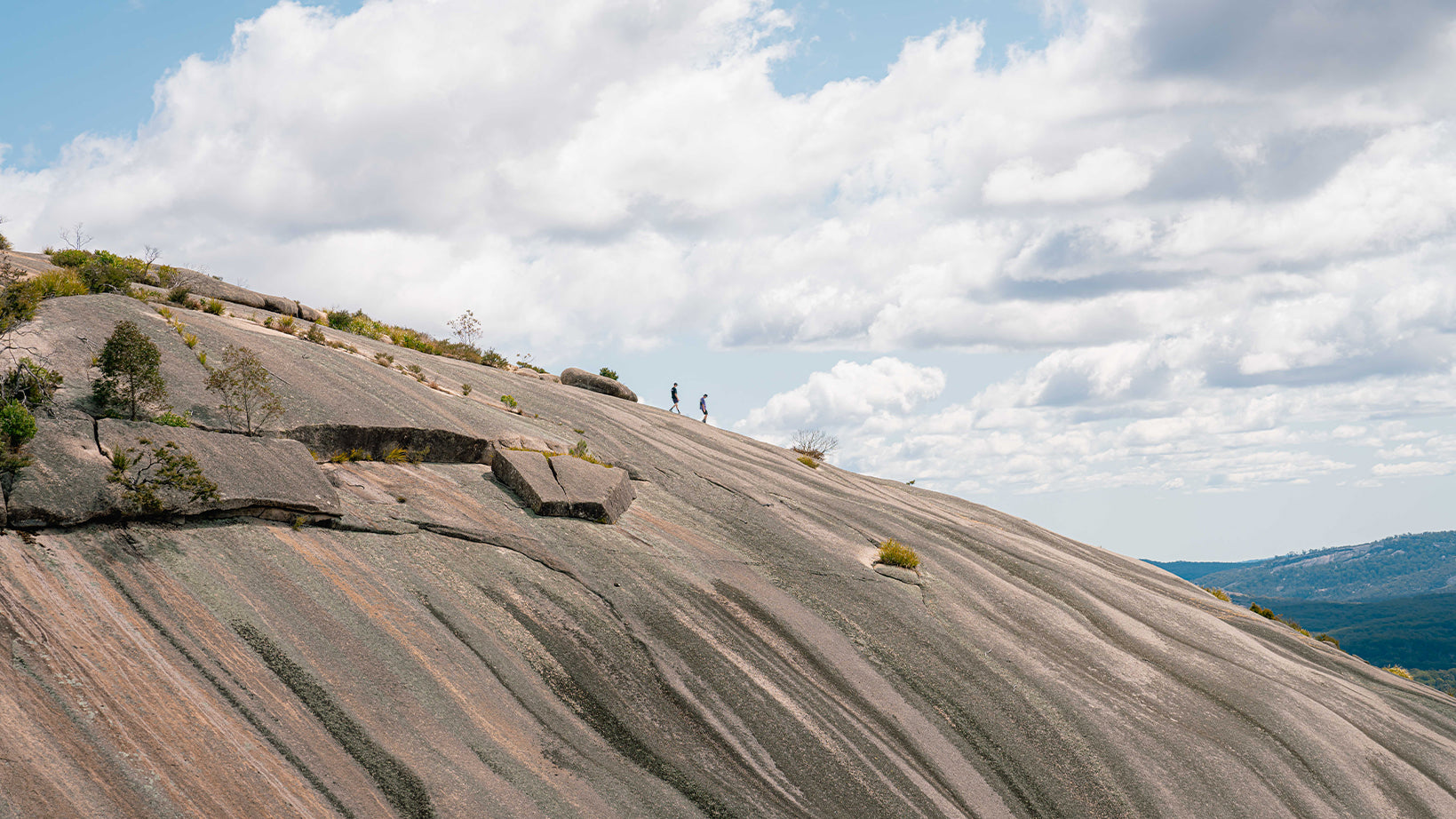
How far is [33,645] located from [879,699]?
46.1ft

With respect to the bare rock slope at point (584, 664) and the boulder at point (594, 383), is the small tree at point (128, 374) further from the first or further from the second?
the boulder at point (594, 383)

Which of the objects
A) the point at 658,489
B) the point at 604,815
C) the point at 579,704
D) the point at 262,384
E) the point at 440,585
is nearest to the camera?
the point at 604,815

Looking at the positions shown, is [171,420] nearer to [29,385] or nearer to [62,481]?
[29,385]

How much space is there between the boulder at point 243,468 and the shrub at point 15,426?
1.09 meters

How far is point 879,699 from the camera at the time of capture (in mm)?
17219

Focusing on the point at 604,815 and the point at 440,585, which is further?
the point at 440,585

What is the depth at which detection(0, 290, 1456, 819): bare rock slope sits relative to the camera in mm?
11734

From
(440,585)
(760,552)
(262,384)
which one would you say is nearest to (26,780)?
(440,585)

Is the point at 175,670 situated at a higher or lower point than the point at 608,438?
lower

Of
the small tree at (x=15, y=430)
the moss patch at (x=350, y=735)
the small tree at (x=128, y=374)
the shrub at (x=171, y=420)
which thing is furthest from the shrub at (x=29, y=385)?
the moss patch at (x=350, y=735)

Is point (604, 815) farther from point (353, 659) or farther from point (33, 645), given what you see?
point (33, 645)

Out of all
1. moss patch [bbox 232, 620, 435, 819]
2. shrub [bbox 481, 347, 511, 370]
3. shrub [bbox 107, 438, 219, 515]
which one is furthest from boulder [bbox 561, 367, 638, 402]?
moss patch [bbox 232, 620, 435, 819]

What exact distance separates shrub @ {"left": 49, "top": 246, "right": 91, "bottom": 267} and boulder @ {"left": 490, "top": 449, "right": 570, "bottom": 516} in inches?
667

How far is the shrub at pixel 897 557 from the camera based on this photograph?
74.9ft
